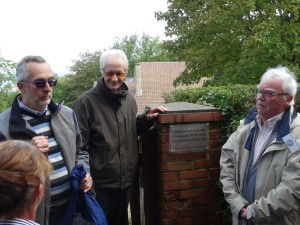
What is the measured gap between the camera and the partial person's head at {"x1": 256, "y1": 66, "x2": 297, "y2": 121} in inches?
101

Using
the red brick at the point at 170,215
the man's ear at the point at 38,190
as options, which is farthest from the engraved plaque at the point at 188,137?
the man's ear at the point at 38,190

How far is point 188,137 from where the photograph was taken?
10.2 feet

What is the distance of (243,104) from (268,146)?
101 centimetres

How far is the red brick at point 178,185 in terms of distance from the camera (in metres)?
3.09

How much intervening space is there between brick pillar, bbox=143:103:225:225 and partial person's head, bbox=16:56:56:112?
1053 millimetres

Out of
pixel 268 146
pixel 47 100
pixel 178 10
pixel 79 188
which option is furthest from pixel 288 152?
pixel 178 10

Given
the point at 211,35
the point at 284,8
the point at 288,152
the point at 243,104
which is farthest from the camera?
the point at 211,35

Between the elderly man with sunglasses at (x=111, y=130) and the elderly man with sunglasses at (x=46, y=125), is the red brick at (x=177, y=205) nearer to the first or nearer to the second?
the elderly man with sunglasses at (x=111, y=130)

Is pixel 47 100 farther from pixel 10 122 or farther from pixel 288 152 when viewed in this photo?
pixel 288 152

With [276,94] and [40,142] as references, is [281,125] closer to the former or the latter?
[276,94]

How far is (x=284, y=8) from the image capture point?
11250 millimetres

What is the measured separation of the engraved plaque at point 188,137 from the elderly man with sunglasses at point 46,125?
2.86 feet

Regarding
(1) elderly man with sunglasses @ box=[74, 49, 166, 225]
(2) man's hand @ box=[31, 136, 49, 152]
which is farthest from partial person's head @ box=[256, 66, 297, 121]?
(2) man's hand @ box=[31, 136, 49, 152]

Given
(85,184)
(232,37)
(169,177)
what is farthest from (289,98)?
(232,37)
